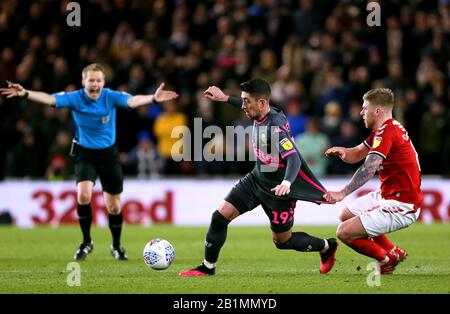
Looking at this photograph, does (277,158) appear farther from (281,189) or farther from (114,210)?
(114,210)

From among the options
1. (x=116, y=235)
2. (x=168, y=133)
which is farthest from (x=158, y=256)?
(x=168, y=133)

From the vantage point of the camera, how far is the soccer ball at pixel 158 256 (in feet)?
32.5

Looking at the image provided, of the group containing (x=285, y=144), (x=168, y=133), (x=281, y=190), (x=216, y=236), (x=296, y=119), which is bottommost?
(x=216, y=236)

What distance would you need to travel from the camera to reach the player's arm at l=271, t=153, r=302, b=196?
873cm

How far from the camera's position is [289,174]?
356 inches

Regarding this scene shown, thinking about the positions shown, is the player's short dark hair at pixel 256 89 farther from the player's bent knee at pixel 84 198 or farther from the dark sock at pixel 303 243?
the player's bent knee at pixel 84 198

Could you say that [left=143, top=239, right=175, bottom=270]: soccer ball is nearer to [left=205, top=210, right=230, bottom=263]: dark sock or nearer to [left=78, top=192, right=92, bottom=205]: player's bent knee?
[left=205, top=210, right=230, bottom=263]: dark sock

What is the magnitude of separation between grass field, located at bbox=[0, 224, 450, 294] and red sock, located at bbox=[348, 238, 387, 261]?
277mm

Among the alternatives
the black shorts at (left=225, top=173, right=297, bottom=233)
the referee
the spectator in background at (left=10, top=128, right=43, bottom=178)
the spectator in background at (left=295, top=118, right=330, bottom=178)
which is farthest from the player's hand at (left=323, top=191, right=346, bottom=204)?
the spectator in background at (left=10, top=128, right=43, bottom=178)

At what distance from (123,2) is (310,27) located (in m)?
4.46

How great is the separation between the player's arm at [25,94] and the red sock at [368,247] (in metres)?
4.35

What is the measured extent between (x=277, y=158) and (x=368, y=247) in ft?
4.35
